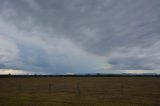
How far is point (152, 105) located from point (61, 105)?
12.4 meters

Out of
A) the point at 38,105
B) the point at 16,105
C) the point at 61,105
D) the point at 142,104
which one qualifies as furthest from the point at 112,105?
the point at 16,105

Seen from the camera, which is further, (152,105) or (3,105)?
(152,105)

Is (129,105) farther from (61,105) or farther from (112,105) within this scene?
(61,105)

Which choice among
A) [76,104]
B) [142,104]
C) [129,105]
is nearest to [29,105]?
[76,104]

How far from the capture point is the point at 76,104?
29719 millimetres

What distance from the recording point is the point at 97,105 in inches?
1125

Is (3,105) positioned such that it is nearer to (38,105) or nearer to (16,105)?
(16,105)

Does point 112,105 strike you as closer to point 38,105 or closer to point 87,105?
point 87,105

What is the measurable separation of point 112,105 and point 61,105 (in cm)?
685

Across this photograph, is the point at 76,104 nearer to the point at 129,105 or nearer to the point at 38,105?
the point at 38,105

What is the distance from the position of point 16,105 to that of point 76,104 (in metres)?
7.95

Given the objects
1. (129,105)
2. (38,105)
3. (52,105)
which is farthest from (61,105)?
(129,105)

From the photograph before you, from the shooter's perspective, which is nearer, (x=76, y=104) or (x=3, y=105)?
(x=3, y=105)

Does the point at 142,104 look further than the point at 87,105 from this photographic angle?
Yes
